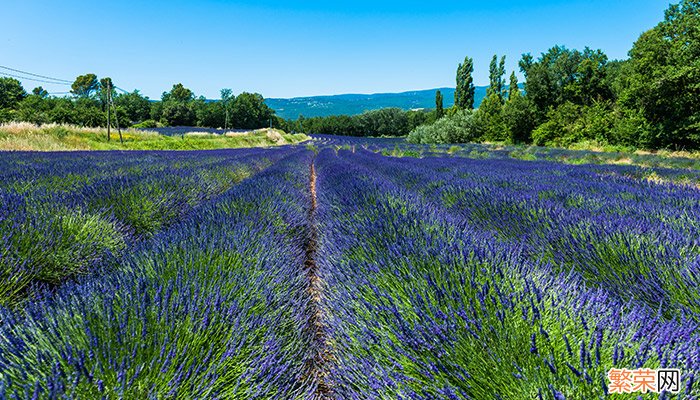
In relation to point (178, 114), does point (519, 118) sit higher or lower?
lower

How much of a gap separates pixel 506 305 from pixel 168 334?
117cm

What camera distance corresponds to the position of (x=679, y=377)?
0.79 m

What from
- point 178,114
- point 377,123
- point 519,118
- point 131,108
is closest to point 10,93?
point 131,108

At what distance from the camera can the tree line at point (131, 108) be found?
4181 cm

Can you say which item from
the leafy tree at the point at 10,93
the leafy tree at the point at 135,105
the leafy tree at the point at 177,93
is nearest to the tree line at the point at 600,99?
the leafy tree at the point at 135,105

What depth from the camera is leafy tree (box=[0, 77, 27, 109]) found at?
4803cm

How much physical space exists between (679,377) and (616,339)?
0.55 ft

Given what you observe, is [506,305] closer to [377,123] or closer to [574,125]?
[574,125]

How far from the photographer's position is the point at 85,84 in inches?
3233

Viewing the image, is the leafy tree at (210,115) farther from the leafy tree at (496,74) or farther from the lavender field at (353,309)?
the lavender field at (353,309)

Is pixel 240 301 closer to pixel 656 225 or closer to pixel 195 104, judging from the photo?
pixel 656 225

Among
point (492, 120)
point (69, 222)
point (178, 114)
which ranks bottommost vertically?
point (69, 222)

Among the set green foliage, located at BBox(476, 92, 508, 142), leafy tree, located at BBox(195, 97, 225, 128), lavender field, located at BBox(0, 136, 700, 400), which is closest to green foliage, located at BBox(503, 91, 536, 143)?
green foliage, located at BBox(476, 92, 508, 142)

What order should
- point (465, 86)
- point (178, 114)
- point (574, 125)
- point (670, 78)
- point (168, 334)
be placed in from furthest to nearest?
point (178, 114), point (465, 86), point (574, 125), point (670, 78), point (168, 334)
